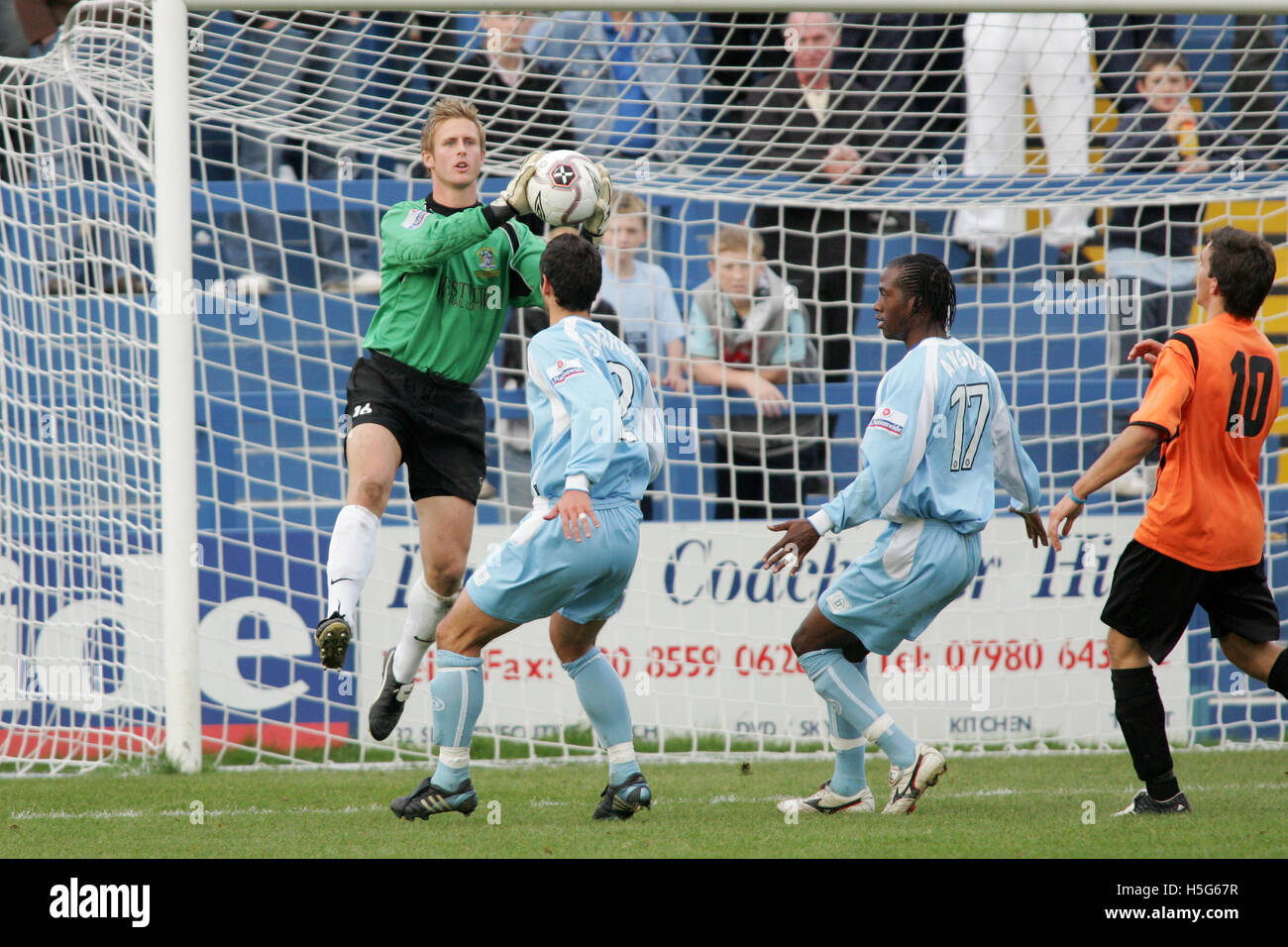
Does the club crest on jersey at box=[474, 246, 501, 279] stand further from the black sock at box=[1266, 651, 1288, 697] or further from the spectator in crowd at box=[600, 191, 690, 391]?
the black sock at box=[1266, 651, 1288, 697]

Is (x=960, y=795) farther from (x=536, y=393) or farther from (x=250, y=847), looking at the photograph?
(x=250, y=847)

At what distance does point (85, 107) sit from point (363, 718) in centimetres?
317

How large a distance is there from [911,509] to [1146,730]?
110 cm

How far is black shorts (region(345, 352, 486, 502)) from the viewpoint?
510 centimetres

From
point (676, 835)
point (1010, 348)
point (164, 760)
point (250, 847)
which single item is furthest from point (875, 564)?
point (1010, 348)

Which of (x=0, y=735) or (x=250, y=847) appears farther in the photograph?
(x=0, y=735)

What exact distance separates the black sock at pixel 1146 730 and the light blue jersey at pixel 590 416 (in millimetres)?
1757

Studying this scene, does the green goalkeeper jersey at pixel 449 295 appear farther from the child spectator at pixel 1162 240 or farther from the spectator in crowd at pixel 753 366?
the child spectator at pixel 1162 240

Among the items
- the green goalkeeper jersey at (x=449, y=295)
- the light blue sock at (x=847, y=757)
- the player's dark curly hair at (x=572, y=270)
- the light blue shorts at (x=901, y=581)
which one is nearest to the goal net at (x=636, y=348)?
the green goalkeeper jersey at (x=449, y=295)

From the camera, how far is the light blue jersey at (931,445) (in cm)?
435

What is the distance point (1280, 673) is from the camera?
461 cm

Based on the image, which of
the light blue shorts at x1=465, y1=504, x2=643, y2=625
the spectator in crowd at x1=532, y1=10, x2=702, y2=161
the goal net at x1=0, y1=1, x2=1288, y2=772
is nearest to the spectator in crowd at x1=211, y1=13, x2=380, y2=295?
the goal net at x1=0, y1=1, x2=1288, y2=772

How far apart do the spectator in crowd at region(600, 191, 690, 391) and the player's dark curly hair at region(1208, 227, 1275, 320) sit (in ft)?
11.3

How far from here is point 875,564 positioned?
453 centimetres
